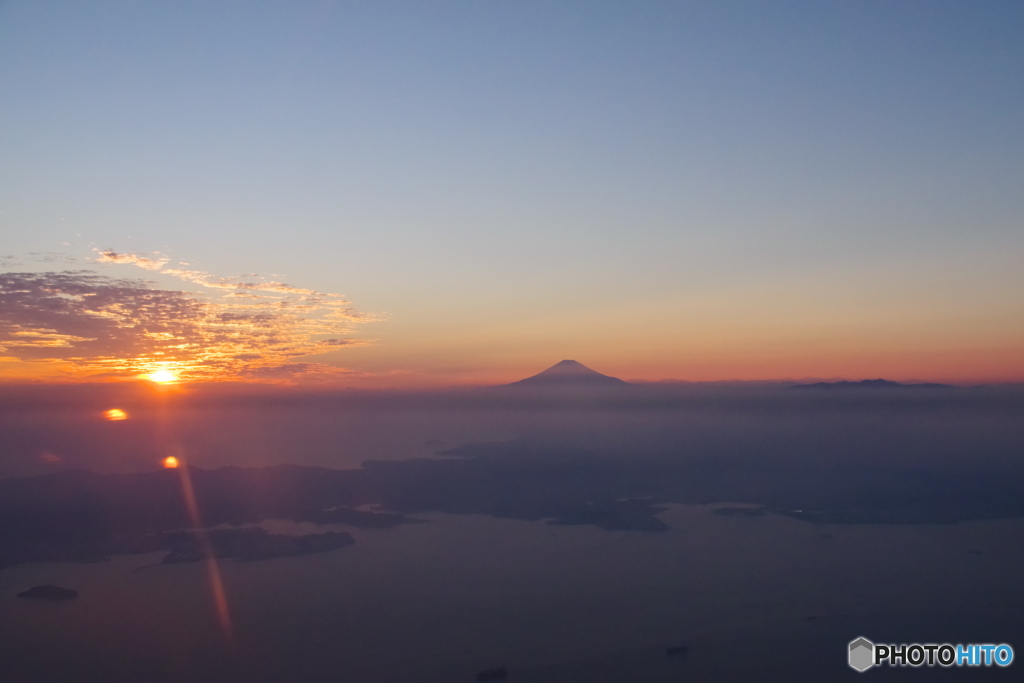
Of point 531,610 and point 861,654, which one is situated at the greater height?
point 531,610

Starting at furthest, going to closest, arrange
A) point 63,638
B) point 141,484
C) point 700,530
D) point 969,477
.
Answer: point 969,477 < point 141,484 < point 700,530 < point 63,638

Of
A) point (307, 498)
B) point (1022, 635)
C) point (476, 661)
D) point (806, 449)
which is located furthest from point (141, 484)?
point (806, 449)

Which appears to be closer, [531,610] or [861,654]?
[861,654]

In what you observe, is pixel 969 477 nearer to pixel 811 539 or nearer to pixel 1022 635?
pixel 811 539
